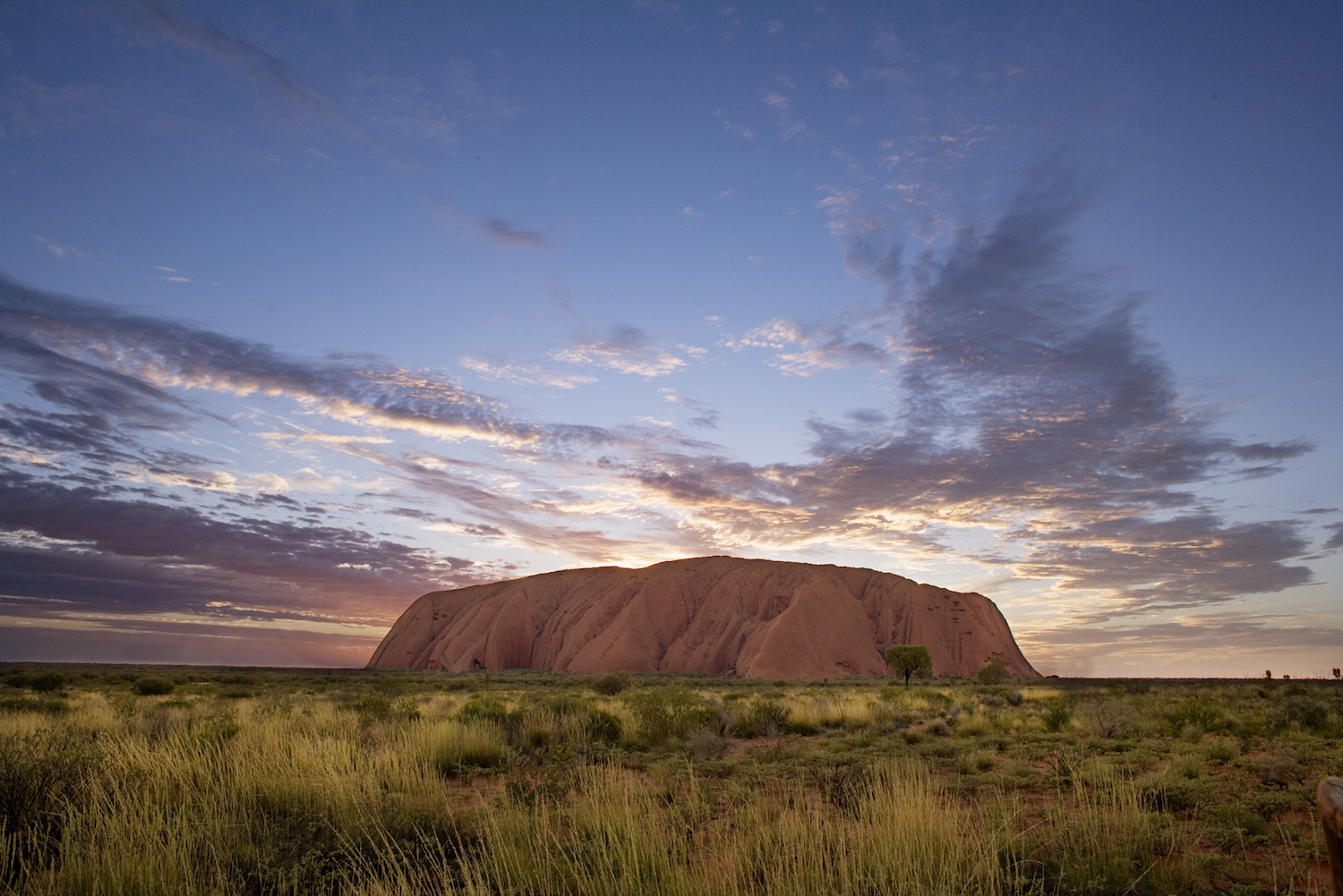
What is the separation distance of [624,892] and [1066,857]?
11.1 ft

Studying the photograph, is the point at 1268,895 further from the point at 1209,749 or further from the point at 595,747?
the point at 595,747

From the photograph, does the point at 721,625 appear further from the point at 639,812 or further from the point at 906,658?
the point at 639,812

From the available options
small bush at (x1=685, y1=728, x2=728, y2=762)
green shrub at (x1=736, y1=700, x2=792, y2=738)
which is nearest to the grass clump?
small bush at (x1=685, y1=728, x2=728, y2=762)

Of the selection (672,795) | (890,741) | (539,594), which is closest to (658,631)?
(539,594)

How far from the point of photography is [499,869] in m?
5.03

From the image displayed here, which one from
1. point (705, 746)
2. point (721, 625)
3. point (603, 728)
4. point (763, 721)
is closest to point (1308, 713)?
point (763, 721)

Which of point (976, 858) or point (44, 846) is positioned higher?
point (976, 858)

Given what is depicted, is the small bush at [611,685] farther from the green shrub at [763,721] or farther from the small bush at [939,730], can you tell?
the small bush at [939,730]

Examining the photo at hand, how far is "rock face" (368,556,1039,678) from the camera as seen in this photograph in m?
67.8

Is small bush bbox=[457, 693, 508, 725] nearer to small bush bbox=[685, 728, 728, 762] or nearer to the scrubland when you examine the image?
the scrubland

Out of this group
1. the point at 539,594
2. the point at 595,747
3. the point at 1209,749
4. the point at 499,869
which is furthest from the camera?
the point at 539,594

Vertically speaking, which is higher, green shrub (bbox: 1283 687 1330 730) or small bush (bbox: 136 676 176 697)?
green shrub (bbox: 1283 687 1330 730)

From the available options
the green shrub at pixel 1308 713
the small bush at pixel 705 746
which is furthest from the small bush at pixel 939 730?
the green shrub at pixel 1308 713

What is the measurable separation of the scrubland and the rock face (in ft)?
172
